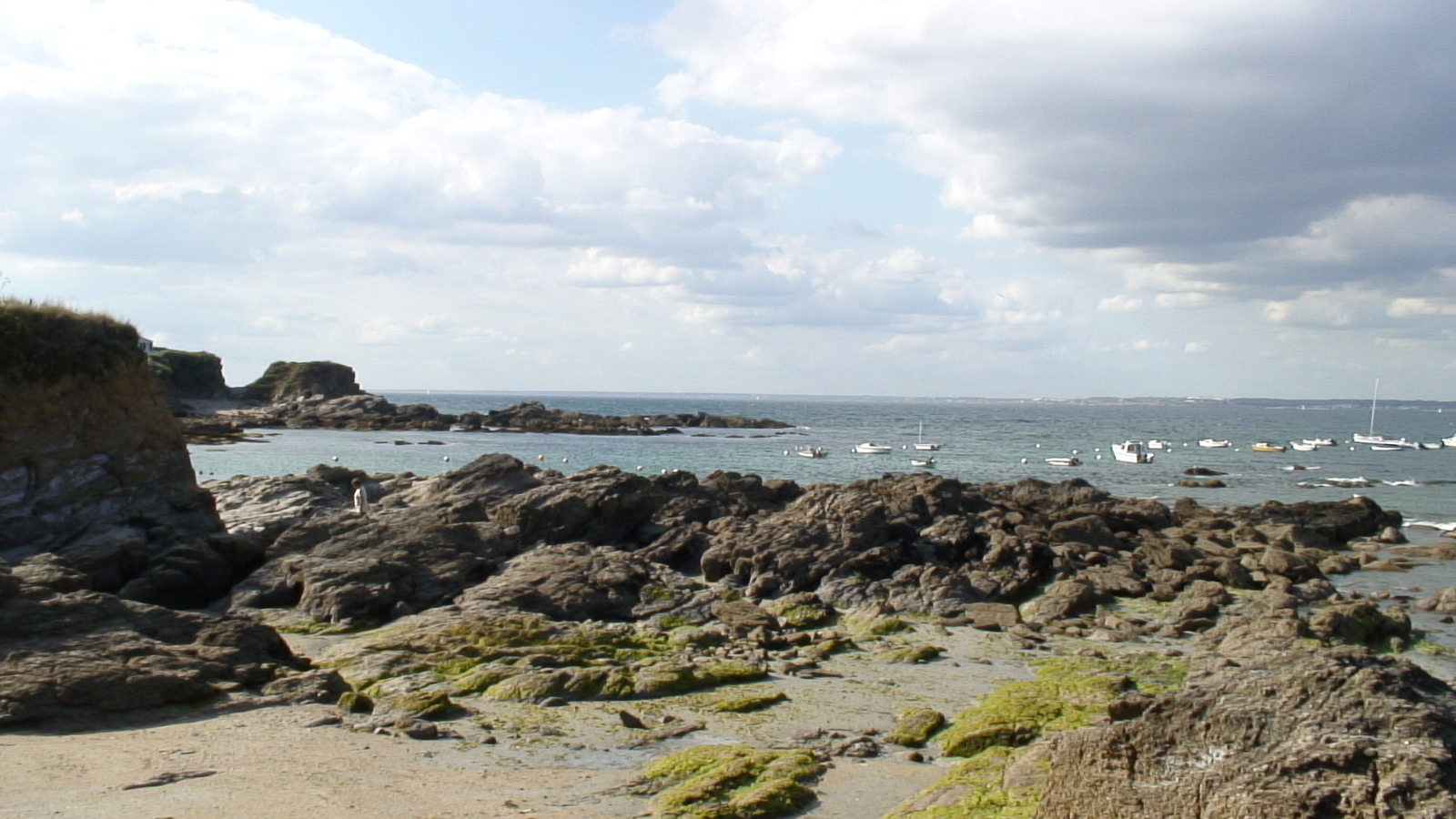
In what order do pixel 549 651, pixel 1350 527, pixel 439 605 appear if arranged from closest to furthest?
pixel 549 651, pixel 439 605, pixel 1350 527

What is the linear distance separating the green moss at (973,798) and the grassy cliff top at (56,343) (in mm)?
22645

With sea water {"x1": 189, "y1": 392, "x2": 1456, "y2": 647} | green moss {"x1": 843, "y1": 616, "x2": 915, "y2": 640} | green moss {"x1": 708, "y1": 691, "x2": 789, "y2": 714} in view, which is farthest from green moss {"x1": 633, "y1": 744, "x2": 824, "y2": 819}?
sea water {"x1": 189, "y1": 392, "x2": 1456, "y2": 647}

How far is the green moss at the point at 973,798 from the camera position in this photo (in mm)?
8641

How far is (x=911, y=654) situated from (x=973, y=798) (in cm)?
835

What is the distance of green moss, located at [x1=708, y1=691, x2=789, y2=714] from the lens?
45.5ft

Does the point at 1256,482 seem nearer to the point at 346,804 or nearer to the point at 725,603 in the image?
the point at 725,603

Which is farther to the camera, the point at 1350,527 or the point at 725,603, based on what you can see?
the point at 1350,527

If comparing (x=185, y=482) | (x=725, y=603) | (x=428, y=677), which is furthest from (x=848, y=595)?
(x=185, y=482)

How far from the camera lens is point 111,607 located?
15.0 m

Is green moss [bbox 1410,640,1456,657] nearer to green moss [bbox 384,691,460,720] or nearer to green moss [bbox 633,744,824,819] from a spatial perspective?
green moss [bbox 633,744,824,819]

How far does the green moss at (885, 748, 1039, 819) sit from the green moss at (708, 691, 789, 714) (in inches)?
154

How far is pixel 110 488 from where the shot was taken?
76.5 feet

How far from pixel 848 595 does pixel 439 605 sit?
350 inches

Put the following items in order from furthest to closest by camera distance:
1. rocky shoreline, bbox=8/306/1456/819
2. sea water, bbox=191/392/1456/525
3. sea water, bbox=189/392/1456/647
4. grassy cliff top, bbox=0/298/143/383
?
sea water, bbox=191/392/1456/525 < sea water, bbox=189/392/1456/647 < grassy cliff top, bbox=0/298/143/383 < rocky shoreline, bbox=8/306/1456/819
